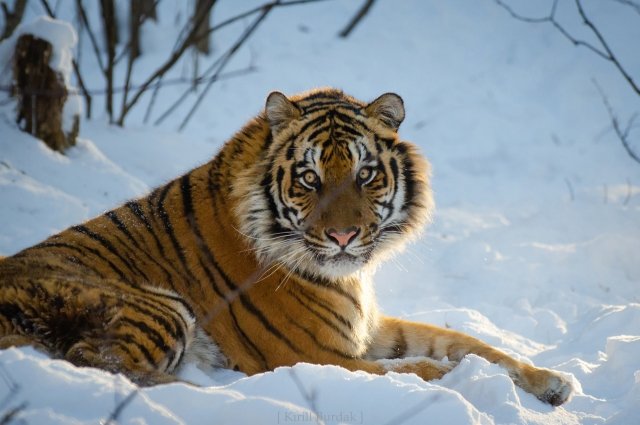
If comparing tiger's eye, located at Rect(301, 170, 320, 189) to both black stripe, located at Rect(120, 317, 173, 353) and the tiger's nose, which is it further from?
black stripe, located at Rect(120, 317, 173, 353)

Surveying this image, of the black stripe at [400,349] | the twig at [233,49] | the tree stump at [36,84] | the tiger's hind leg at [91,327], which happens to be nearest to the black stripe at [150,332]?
the tiger's hind leg at [91,327]

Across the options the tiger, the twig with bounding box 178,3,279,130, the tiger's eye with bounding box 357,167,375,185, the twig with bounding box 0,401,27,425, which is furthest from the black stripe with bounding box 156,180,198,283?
the twig with bounding box 178,3,279,130

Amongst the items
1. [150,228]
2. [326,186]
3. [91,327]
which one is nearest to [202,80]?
[150,228]

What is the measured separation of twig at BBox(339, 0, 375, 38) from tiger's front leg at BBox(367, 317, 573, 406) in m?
9.22

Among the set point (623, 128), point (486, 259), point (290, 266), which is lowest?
point (623, 128)

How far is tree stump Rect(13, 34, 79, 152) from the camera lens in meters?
5.64

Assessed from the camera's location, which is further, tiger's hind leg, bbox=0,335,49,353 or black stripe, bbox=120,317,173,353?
black stripe, bbox=120,317,173,353

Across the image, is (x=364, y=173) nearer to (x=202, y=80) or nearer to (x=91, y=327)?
(x=202, y=80)

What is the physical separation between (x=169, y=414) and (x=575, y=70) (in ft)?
33.8

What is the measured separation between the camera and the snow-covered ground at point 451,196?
242cm

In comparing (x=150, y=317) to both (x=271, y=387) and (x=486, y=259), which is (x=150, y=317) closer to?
(x=271, y=387)

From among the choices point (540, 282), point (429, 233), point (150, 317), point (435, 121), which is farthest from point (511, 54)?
point (150, 317)

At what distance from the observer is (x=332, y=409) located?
243cm

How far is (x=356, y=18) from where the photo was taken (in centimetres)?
1252
